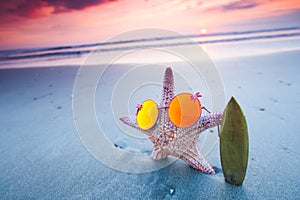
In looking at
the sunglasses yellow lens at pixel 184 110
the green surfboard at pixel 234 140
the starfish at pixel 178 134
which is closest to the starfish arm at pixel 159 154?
the starfish at pixel 178 134

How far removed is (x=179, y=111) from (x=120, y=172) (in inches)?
29.3

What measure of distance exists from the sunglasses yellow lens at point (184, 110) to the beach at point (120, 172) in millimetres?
441

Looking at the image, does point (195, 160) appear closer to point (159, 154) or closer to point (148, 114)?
point (159, 154)

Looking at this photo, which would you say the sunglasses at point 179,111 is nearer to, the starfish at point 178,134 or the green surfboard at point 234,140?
the starfish at point 178,134

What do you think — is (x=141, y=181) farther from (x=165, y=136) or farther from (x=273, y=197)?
(x=273, y=197)

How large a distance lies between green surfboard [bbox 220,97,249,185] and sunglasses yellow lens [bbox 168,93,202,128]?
0.22m

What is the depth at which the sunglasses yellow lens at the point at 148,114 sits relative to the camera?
1529 mm

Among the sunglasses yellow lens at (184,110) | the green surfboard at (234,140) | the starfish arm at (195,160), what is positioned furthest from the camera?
the starfish arm at (195,160)

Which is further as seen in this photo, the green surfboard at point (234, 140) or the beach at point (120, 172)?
the beach at point (120, 172)

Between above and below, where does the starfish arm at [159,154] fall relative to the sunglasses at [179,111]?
below

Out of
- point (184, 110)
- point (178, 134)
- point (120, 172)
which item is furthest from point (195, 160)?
point (120, 172)

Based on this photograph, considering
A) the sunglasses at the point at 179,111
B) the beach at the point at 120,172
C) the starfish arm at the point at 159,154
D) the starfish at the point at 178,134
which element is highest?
the sunglasses at the point at 179,111

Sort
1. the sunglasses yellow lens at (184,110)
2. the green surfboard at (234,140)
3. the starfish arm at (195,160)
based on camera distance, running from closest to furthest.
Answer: the green surfboard at (234,140)
the sunglasses yellow lens at (184,110)
the starfish arm at (195,160)

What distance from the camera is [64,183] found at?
1.69 m
